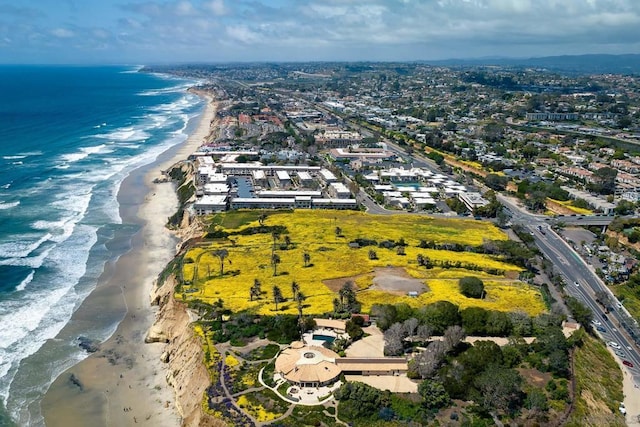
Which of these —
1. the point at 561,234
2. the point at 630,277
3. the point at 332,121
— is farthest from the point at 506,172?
the point at 332,121

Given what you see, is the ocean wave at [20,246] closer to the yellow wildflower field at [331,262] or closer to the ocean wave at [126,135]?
the yellow wildflower field at [331,262]

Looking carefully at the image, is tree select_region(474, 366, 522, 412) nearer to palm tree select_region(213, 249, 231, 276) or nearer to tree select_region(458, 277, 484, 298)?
tree select_region(458, 277, 484, 298)

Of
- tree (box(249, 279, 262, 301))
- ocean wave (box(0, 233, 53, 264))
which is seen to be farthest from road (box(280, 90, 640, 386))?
ocean wave (box(0, 233, 53, 264))

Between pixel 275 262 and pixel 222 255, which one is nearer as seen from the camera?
pixel 222 255

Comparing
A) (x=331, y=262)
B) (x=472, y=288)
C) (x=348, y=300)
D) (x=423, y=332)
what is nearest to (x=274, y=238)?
(x=331, y=262)

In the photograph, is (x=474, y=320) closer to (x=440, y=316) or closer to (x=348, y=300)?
(x=440, y=316)

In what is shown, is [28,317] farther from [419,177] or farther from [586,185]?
[586,185]
